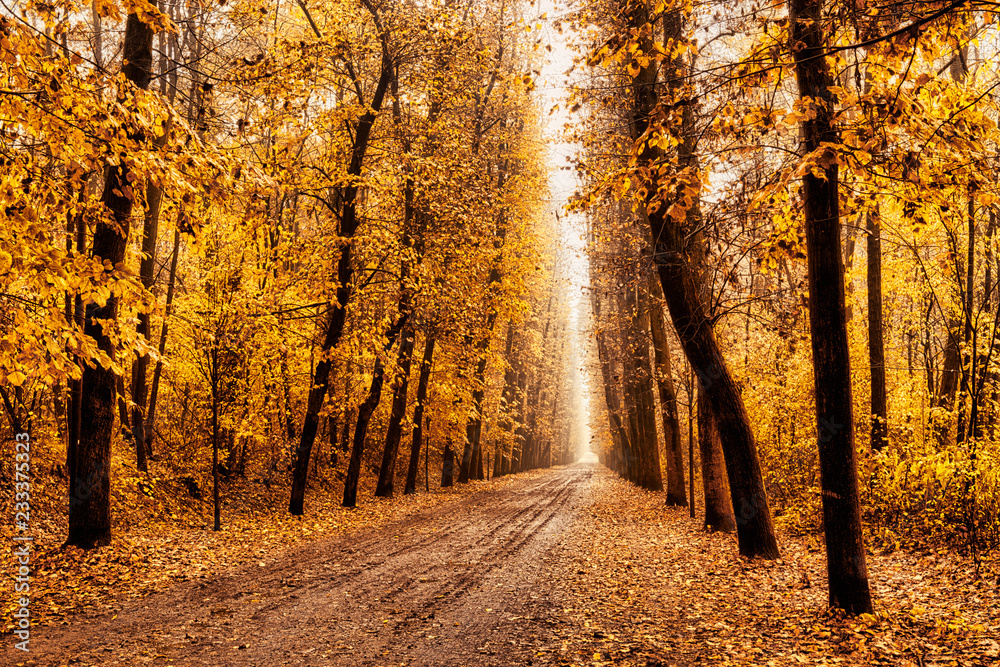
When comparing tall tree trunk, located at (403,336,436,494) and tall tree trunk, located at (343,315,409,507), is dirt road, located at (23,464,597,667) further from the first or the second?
tall tree trunk, located at (403,336,436,494)

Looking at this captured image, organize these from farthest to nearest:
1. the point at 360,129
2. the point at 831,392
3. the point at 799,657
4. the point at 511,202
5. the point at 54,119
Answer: the point at 511,202 → the point at 360,129 → the point at 831,392 → the point at 799,657 → the point at 54,119

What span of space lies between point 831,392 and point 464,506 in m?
14.1

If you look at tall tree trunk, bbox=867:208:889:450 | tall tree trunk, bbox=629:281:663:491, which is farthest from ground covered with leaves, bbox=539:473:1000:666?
tall tree trunk, bbox=629:281:663:491

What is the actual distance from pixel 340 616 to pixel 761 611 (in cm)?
471

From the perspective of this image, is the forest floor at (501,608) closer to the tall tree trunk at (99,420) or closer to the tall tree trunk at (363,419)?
the tall tree trunk at (99,420)

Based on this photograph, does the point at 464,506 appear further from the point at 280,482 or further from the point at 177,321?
the point at 177,321

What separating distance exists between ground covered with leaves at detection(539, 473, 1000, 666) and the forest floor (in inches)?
1.0

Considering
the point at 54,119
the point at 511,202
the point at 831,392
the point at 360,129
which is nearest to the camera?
the point at 54,119

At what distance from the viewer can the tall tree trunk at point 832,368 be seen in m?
5.71

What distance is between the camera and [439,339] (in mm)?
19656

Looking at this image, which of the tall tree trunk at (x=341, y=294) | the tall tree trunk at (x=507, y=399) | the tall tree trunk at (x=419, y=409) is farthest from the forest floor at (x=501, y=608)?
the tall tree trunk at (x=507, y=399)

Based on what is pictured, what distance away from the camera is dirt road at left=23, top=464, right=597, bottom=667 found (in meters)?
5.00

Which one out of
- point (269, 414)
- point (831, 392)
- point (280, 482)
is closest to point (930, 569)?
point (831, 392)

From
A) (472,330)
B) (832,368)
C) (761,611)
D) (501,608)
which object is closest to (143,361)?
(472,330)
